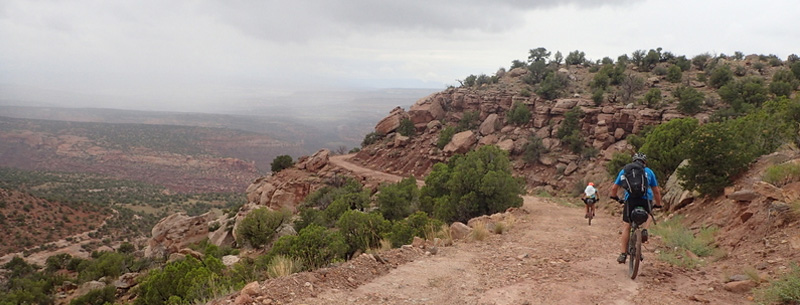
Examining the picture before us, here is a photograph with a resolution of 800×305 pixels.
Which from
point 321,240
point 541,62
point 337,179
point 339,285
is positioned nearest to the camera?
point 339,285

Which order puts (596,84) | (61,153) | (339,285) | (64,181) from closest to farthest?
(339,285), (596,84), (64,181), (61,153)

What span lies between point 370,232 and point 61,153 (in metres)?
114

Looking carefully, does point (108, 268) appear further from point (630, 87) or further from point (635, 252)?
point (630, 87)

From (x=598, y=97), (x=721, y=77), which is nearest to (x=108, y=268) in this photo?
(x=598, y=97)

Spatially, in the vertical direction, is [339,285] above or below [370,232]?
above

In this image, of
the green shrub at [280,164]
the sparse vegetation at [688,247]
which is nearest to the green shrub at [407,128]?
the green shrub at [280,164]

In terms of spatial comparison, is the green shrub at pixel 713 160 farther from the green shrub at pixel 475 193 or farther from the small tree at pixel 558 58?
the small tree at pixel 558 58

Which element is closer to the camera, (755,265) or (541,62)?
(755,265)

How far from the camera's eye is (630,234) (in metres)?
6.90

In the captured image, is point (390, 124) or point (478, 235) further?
point (390, 124)

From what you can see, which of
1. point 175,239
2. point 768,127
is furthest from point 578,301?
point 175,239

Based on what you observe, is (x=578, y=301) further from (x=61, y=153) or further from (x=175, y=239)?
(x=61, y=153)

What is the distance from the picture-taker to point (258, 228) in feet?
72.4

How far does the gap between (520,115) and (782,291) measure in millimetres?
30683
